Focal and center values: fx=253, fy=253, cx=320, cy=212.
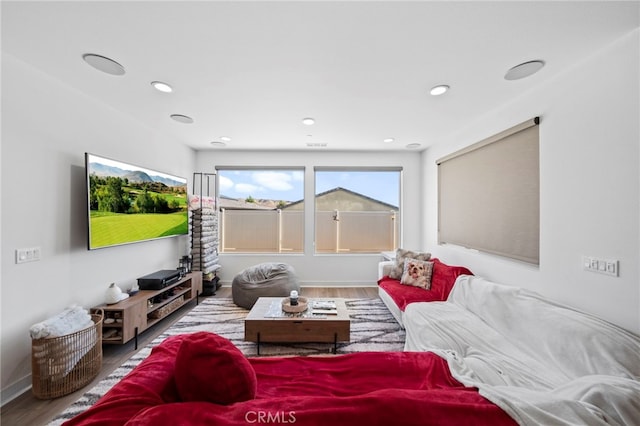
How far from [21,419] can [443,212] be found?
462cm

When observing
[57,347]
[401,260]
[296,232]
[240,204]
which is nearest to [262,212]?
[240,204]

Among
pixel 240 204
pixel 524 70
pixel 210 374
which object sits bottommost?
pixel 210 374

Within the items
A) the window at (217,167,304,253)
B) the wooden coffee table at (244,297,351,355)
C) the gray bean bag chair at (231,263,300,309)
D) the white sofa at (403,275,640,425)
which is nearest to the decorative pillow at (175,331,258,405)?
the white sofa at (403,275,640,425)

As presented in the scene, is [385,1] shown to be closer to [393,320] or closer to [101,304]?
[393,320]

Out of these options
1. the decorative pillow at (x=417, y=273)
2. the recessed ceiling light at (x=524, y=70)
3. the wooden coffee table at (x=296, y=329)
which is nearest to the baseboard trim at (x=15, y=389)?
the wooden coffee table at (x=296, y=329)

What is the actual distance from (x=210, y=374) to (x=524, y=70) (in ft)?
9.32

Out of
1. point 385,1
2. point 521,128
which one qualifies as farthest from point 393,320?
point 385,1

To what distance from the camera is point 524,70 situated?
6.38 ft

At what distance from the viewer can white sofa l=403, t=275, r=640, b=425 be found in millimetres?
1047

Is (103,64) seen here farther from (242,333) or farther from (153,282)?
(242,333)

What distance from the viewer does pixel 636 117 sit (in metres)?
1.53

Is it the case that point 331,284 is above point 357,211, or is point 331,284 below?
below

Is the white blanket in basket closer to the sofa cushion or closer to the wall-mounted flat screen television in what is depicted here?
the wall-mounted flat screen television

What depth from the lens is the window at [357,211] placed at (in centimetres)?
478
